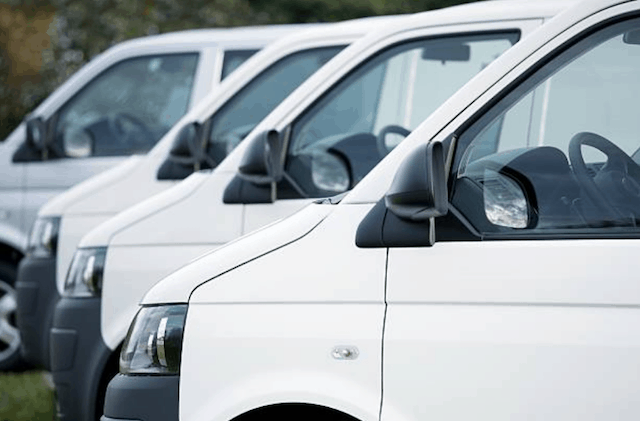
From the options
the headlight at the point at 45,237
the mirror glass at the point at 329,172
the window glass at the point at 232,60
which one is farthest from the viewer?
the window glass at the point at 232,60

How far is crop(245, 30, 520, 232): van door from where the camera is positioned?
6602 millimetres

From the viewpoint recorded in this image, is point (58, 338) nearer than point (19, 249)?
Yes

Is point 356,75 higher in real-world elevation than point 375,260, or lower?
higher

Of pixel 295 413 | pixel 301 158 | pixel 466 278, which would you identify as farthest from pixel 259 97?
pixel 466 278

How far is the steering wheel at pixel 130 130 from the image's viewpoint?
10539 mm

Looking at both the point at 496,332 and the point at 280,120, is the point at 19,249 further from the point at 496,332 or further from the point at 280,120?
the point at 496,332

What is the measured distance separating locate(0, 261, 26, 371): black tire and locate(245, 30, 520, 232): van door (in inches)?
175

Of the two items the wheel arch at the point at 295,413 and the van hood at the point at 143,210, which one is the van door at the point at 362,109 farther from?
the wheel arch at the point at 295,413

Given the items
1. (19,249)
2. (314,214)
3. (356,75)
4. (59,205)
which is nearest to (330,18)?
(19,249)

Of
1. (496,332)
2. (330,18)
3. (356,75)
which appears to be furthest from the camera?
(330,18)

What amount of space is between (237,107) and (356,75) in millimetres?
1398

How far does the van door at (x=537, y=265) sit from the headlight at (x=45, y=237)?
4.39 m

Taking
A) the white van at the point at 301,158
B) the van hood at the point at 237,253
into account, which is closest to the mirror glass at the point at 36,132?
the white van at the point at 301,158

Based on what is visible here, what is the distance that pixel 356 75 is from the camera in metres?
6.70
